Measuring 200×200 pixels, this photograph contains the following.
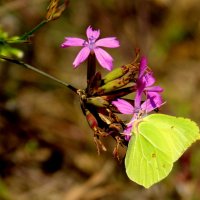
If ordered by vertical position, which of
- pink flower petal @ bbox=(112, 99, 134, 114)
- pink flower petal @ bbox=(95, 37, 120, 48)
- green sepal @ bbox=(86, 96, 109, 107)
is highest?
pink flower petal @ bbox=(95, 37, 120, 48)

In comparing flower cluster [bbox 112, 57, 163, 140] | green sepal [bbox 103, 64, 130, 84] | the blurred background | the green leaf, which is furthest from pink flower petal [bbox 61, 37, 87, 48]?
the blurred background

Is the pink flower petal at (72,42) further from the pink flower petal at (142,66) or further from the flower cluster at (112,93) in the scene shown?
the pink flower petal at (142,66)

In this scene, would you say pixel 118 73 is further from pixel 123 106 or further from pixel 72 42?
pixel 72 42

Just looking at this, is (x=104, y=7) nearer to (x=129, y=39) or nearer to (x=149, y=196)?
(x=129, y=39)

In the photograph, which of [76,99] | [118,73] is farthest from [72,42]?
[76,99]

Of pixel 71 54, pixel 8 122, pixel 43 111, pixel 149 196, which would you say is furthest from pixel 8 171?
pixel 71 54

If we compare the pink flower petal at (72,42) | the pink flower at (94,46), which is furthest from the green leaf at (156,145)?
the pink flower petal at (72,42)

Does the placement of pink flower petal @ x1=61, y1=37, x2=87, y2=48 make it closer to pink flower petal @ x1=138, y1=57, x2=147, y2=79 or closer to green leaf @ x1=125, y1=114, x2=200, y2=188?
pink flower petal @ x1=138, y1=57, x2=147, y2=79
